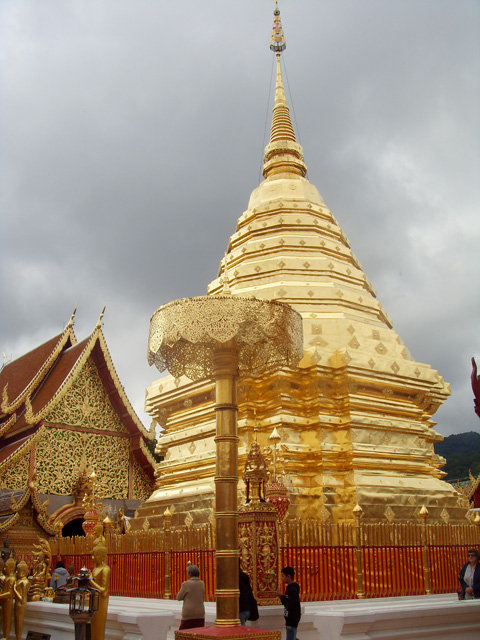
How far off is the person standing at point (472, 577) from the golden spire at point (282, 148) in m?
8.81

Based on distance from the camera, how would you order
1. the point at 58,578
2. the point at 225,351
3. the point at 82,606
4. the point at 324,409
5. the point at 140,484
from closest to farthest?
the point at 82,606
the point at 225,351
the point at 58,578
the point at 324,409
the point at 140,484

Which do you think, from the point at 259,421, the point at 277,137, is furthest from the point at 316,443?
the point at 277,137

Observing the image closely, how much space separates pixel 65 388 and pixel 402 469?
8.53 metres

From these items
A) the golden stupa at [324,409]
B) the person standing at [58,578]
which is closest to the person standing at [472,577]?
the golden stupa at [324,409]

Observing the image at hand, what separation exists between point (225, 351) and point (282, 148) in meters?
9.39

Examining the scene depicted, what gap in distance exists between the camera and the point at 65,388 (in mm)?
15445

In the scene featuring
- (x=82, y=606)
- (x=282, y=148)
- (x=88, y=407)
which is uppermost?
(x=282, y=148)

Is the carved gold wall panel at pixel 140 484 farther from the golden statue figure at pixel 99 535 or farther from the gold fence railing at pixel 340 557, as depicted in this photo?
the golden statue figure at pixel 99 535

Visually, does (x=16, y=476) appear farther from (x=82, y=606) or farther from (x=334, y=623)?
(x=334, y=623)

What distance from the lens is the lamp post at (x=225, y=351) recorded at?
476 cm

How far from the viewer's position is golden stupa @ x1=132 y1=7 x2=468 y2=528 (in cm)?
911

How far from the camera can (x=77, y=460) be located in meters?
15.0

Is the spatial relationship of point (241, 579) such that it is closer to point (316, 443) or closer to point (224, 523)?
point (224, 523)

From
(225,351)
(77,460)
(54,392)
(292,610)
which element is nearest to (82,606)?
(292,610)
